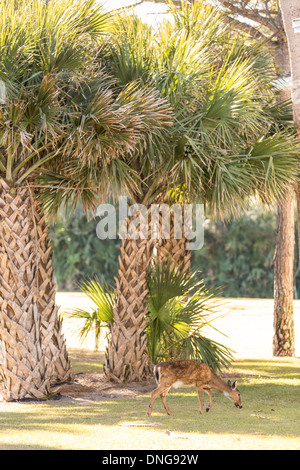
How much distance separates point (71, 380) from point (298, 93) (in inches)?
212

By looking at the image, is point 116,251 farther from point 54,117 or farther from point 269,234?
point 54,117

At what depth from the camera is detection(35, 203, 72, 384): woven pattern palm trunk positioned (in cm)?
953

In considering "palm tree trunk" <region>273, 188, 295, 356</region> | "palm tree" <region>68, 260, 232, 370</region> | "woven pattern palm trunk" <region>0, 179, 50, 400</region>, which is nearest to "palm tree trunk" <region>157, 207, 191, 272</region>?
"palm tree" <region>68, 260, 232, 370</region>

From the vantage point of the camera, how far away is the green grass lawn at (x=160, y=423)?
226 inches

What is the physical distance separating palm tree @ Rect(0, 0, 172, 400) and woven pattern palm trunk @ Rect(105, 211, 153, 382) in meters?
1.23

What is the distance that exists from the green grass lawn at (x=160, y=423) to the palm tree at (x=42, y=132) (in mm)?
1123

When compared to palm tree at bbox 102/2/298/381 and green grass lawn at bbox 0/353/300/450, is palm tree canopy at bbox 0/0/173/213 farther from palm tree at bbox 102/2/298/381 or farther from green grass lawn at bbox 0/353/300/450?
green grass lawn at bbox 0/353/300/450

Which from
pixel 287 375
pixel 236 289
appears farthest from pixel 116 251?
pixel 287 375

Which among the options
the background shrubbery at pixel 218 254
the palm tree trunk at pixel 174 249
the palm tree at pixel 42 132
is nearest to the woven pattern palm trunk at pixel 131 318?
the palm tree trunk at pixel 174 249

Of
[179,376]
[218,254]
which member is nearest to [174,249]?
[179,376]

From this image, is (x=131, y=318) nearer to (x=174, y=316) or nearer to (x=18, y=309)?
(x=174, y=316)

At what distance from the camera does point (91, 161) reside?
895cm

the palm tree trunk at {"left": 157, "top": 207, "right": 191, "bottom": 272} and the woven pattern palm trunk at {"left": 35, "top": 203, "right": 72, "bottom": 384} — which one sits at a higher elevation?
the palm tree trunk at {"left": 157, "top": 207, "right": 191, "bottom": 272}

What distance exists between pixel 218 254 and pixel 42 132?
28038 mm
